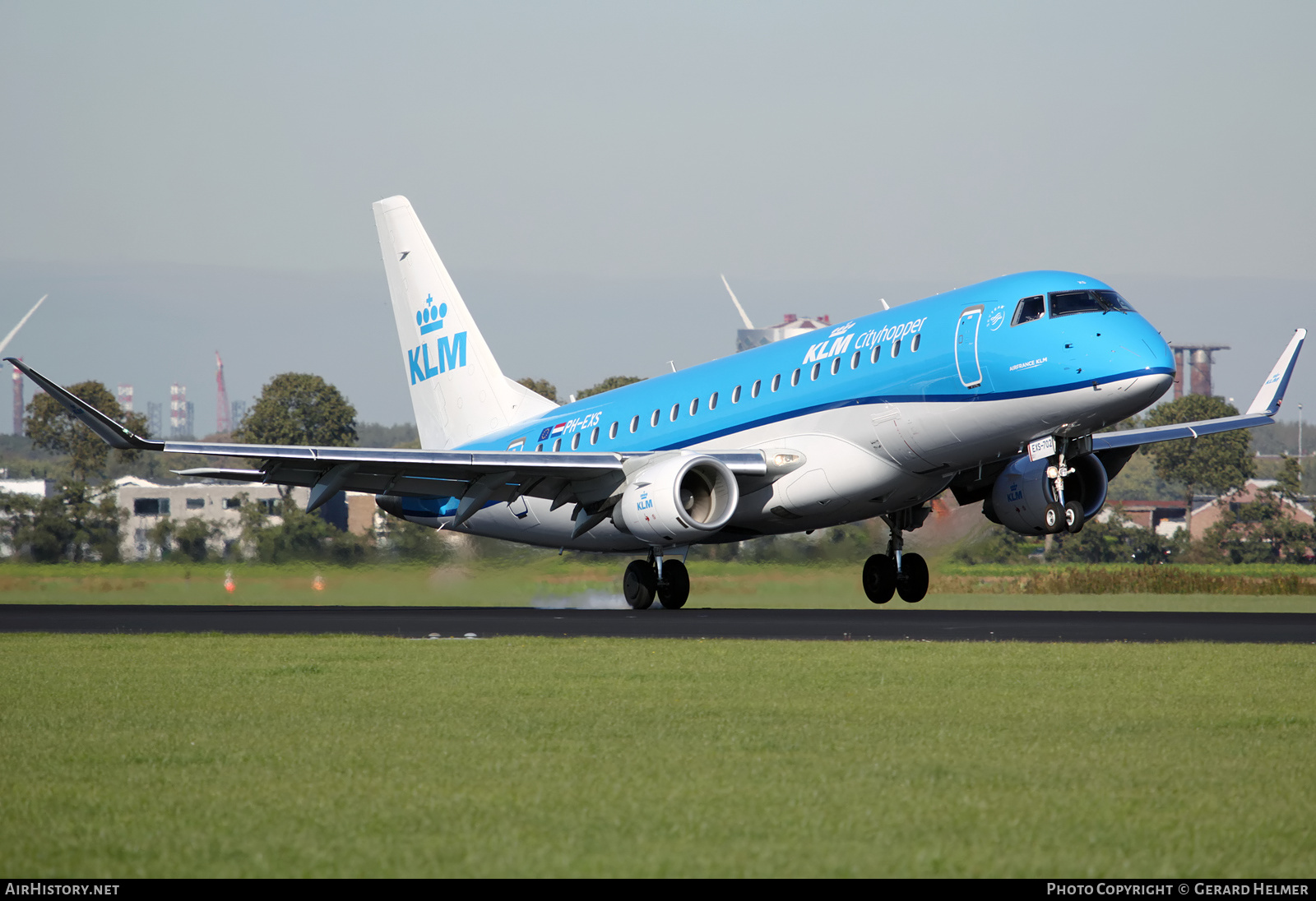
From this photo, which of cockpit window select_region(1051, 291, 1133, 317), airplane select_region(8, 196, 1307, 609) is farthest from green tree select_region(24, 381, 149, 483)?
cockpit window select_region(1051, 291, 1133, 317)

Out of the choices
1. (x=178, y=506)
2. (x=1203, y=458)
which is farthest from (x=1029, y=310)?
(x=1203, y=458)

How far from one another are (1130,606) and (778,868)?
2506 cm

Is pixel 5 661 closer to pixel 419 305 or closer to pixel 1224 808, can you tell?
pixel 1224 808

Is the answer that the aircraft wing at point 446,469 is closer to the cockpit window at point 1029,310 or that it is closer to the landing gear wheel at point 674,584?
the landing gear wheel at point 674,584

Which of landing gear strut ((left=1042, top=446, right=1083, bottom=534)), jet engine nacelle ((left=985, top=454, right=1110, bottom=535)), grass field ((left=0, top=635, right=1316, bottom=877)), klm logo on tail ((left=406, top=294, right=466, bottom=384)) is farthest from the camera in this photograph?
klm logo on tail ((left=406, top=294, right=466, bottom=384))

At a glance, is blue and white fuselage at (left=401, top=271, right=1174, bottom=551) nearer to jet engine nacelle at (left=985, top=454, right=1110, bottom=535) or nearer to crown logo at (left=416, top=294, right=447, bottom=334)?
jet engine nacelle at (left=985, top=454, right=1110, bottom=535)

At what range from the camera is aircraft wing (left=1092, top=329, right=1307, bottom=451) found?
80.9ft

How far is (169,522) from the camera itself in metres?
32.4

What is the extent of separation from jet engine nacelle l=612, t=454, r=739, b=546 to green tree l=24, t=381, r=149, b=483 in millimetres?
66703

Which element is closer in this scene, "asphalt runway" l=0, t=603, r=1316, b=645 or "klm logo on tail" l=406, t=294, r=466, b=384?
"asphalt runway" l=0, t=603, r=1316, b=645

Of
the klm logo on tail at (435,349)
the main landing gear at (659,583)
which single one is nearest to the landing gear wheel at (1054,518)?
the main landing gear at (659,583)

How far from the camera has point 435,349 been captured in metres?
34.6

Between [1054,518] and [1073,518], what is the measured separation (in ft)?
1.23

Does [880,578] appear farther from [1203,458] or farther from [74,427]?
[1203,458]
